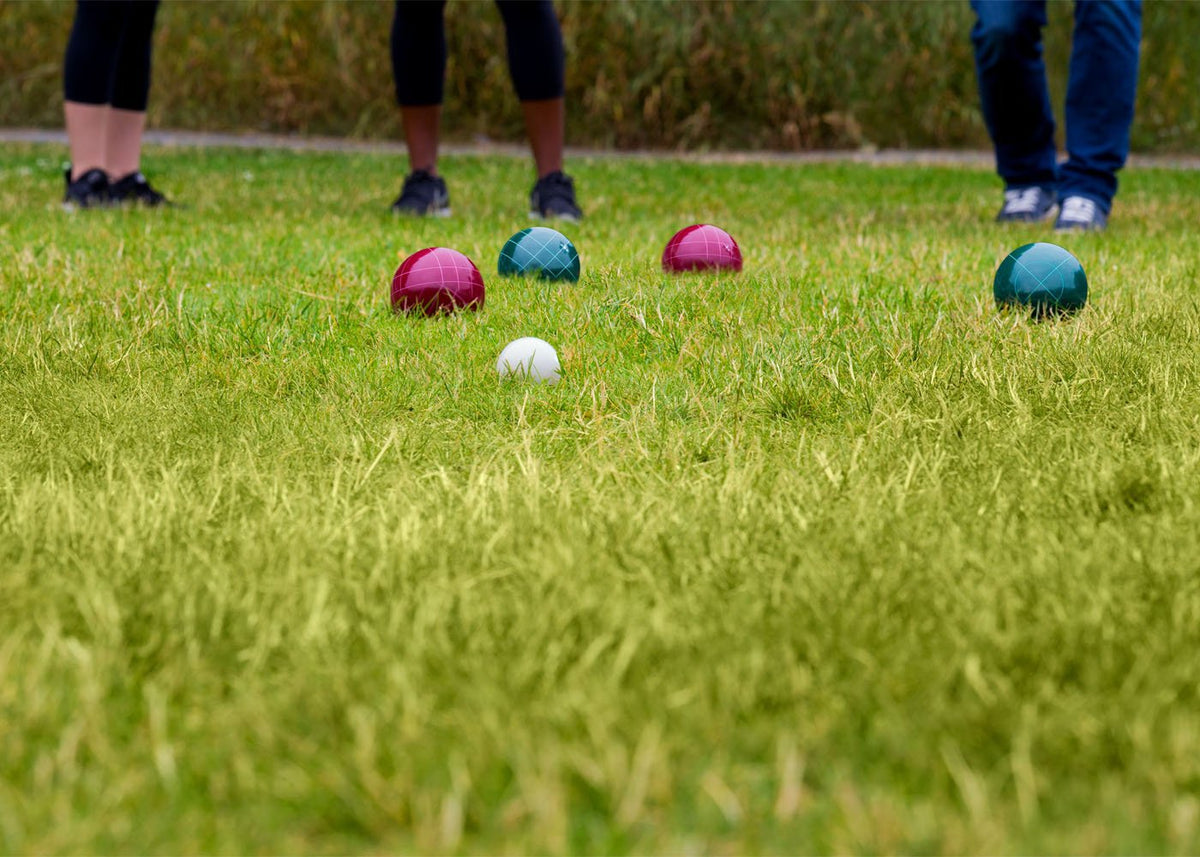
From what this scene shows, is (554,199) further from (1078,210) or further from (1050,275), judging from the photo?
(1050,275)

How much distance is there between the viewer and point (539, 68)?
18.2 ft

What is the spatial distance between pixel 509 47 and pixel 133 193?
1904 millimetres

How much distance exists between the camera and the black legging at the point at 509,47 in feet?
18.1

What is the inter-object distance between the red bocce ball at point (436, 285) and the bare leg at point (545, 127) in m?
2.31

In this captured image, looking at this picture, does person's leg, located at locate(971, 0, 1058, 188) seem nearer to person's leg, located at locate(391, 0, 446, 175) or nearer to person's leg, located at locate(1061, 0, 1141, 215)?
person's leg, located at locate(1061, 0, 1141, 215)

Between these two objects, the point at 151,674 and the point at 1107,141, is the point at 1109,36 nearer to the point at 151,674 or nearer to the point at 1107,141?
the point at 1107,141

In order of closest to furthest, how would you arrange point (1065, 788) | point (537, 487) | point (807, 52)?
point (1065, 788) → point (537, 487) → point (807, 52)

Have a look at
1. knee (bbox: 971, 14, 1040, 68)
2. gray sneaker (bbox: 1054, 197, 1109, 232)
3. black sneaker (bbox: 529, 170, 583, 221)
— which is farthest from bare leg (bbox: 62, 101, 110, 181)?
gray sneaker (bbox: 1054, 197, 1109, 232)

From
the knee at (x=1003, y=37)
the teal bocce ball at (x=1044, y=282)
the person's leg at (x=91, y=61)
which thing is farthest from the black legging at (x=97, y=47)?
the teal bocce ball at (x=1044, y=282)

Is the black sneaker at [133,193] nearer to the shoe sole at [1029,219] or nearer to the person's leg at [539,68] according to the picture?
the person's leg at [539,68]

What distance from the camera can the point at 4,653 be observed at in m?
1.44

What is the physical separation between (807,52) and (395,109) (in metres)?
4.03

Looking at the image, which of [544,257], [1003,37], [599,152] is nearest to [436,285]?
[544,257]

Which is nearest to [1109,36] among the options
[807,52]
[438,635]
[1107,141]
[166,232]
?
[1107,141]
